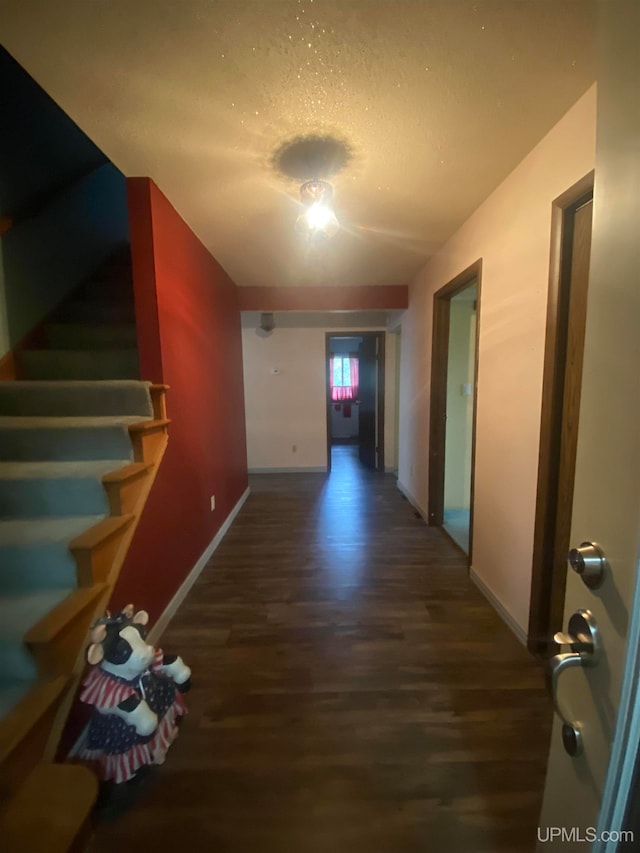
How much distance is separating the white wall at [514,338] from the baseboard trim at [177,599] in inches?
75.7

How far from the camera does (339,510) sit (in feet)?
12.0

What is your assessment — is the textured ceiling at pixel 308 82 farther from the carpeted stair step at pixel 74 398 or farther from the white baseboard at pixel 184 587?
the white baseboard at pixel 184 587

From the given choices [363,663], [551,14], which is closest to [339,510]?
[363,663]

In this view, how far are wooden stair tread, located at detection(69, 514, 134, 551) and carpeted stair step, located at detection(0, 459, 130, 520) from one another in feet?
0.32

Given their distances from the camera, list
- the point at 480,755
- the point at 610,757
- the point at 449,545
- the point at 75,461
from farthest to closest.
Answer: the point at 449,545 < the point at 75,461 < the point at 480,755 < the point at 610,757

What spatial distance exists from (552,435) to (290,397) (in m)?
3.87

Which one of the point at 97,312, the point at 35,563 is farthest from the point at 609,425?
the point at 97,312

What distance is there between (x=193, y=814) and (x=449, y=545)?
7.59 ft

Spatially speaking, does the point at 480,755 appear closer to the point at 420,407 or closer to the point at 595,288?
the point at 595,288

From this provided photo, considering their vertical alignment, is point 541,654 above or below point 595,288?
below

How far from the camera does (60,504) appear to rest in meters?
1.45

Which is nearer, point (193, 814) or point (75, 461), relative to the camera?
point (193, 814)

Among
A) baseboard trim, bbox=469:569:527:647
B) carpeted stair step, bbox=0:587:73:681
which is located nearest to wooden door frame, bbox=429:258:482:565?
baseboard trim, bbox=469:569:527:647

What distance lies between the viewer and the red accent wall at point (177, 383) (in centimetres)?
184
